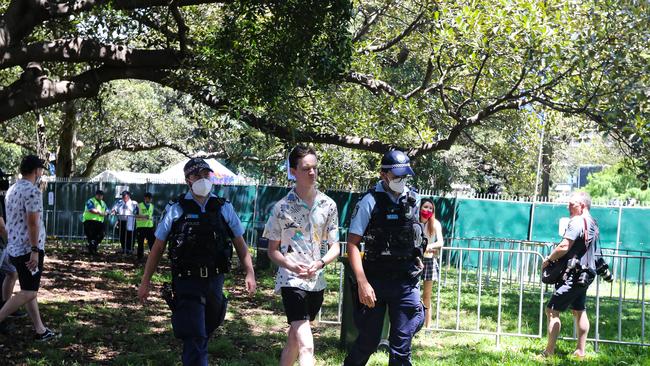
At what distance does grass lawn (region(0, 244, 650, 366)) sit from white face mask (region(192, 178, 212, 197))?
2467 mm

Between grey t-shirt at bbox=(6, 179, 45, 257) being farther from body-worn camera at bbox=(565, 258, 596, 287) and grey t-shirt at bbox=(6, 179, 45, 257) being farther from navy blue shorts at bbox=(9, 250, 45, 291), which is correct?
body-worn camera at bbox=(565, 258, 596, 287)

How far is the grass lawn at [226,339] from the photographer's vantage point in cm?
785

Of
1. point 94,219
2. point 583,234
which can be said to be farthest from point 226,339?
→ point 94,219

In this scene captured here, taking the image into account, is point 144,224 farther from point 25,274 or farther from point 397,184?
point 397,184

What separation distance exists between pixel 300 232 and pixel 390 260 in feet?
2.40

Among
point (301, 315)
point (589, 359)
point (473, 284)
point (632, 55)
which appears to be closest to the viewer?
point (301, 315)

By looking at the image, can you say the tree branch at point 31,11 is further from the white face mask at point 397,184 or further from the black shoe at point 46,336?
the white face mask at point 397,184

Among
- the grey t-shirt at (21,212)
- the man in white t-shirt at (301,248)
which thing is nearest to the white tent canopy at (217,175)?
the grey t-shirt at (21,212)

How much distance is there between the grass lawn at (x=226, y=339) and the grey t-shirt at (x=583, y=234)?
110 cm

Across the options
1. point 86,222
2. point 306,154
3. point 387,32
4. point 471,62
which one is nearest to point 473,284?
point 471,62

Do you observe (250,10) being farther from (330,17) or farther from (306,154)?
(306,154)

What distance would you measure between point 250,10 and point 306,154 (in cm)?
464

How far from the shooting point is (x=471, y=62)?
13156mm

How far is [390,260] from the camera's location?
603 centimetres
